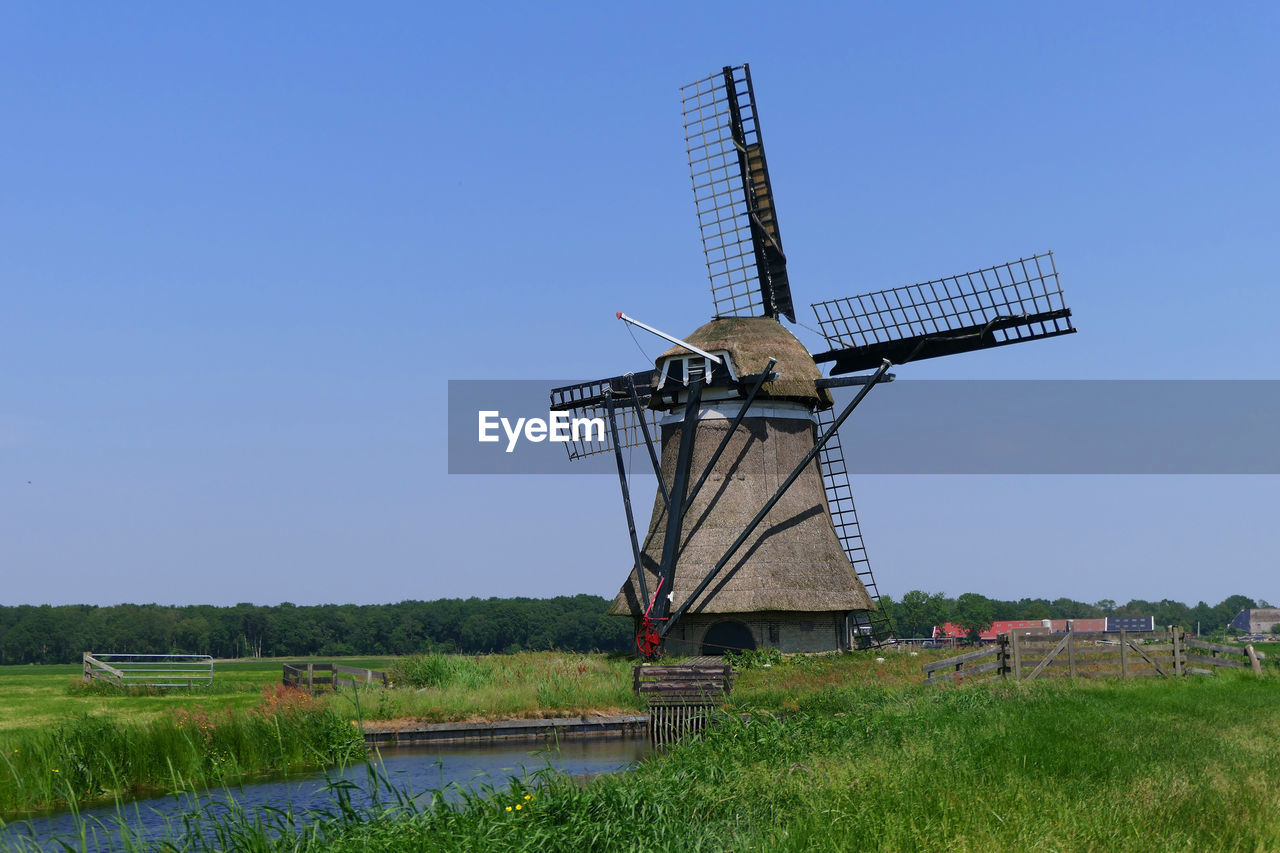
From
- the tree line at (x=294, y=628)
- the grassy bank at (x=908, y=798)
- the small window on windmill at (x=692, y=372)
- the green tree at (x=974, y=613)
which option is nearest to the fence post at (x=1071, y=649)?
the grassy bank at (x=908, y=798)

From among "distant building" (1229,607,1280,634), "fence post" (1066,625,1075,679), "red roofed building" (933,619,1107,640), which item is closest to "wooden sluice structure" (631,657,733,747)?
"fence post" (1066,625,1075,679)

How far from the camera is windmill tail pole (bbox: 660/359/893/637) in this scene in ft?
88.9

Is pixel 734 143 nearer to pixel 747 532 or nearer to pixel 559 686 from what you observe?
pixel 747 532

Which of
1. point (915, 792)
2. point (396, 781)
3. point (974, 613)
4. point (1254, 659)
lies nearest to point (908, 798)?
point (915, 792)

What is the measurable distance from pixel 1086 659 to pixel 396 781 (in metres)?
14.1

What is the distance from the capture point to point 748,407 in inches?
1127

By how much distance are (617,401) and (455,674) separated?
865 centimetres

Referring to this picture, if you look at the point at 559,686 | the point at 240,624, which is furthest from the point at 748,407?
the point at 240,624

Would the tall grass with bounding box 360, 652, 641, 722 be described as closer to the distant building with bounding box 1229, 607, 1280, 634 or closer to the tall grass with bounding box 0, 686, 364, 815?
the tall grass with bounding box 0, 686, 364, 815

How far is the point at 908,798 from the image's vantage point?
9.16 meters

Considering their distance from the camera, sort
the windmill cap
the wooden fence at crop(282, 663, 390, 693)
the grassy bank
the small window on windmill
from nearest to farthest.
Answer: the grassy bank < the wooden fence at crop(282, 663, 390, 693) < the small window on windmill < the windmill cap

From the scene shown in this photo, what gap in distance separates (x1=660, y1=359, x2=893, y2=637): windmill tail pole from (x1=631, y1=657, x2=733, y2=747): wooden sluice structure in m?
4.80

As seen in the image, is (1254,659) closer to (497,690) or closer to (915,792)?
(497,690)

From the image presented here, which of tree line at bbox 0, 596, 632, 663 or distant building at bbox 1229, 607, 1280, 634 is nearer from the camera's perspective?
tree line at bbox 0, 596, 632, 663
